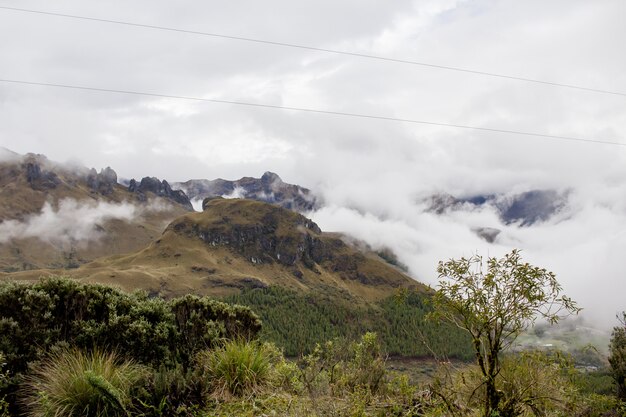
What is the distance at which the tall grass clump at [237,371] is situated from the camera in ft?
29.8

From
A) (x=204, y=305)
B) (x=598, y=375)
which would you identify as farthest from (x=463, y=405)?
(x=598, y=375)

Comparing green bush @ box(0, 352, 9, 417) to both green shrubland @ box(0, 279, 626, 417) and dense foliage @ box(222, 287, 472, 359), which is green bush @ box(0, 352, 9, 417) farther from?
dense foliage @ box(222, 287, 472, 359)

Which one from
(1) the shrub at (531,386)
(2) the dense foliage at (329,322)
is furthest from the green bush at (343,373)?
(2) the dense foliage at (329,322)

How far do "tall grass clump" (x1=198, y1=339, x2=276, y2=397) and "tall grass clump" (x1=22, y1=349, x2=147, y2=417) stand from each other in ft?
4.34

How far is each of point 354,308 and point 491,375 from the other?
19280 centimetres

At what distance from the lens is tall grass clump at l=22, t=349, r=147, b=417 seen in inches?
301

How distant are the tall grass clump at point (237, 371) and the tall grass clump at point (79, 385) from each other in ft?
4.34

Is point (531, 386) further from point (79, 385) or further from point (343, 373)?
point (79, 385)

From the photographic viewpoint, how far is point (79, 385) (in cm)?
790

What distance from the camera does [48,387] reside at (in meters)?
8.26

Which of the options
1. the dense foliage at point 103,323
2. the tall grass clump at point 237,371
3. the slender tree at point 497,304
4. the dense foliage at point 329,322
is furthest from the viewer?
the dense foliage at point 329,322

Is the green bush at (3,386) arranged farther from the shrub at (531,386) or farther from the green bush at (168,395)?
the shrub at (531,386)

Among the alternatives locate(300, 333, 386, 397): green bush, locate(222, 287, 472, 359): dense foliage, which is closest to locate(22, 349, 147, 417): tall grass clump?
locate(300, 333, 386, 397): green bush

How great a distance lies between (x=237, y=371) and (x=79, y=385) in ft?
9.04
